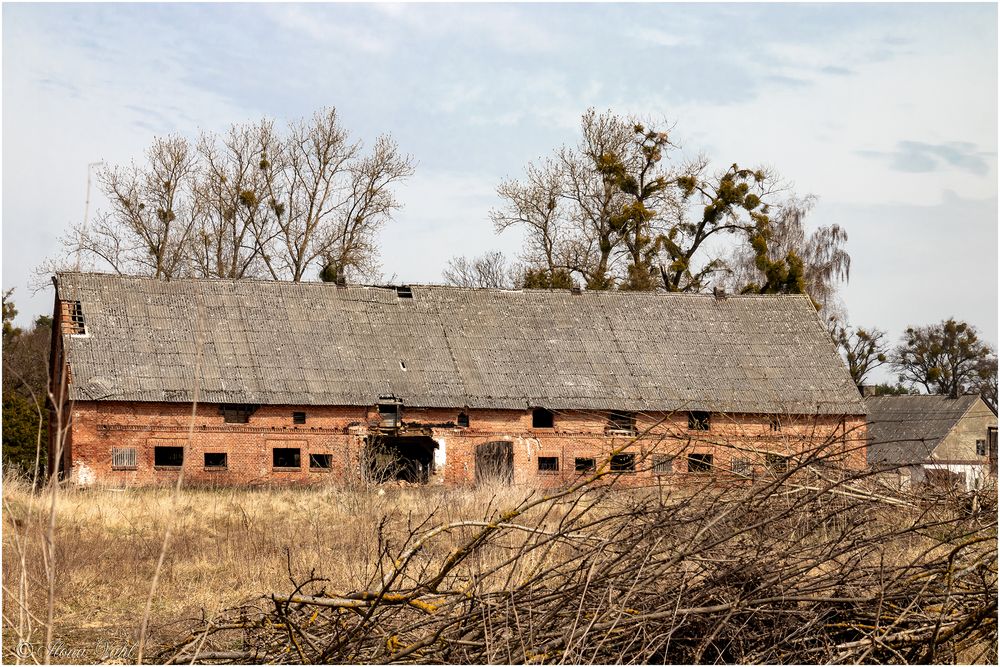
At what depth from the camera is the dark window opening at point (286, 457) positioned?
27.2 meters

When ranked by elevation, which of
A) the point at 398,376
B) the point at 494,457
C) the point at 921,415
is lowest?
the point at 494,457

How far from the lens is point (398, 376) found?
28.2 meters

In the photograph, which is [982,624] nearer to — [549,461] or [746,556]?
[746,556]

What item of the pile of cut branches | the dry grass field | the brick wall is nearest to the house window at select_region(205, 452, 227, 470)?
the brick wall

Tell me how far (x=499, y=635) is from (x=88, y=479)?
73.7ft

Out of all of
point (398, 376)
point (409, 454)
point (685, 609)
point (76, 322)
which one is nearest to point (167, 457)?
point (76, 322)

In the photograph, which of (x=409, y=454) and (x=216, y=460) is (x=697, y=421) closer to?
(x=216, y=460)

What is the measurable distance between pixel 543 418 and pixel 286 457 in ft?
21.6

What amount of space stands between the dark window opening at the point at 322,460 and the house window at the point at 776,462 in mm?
21814

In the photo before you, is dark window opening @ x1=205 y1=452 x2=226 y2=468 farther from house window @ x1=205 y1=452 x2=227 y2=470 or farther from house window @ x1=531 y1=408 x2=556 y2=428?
house window @ x1=531 y1=408 x2=556 y2=428

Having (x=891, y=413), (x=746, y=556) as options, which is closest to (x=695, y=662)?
(x=746, y=556)

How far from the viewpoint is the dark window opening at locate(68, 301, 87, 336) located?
26672mm

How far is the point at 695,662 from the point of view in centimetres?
507

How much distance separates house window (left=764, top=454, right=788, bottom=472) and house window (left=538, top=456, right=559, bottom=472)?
22327 millimetres
